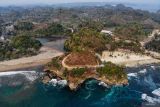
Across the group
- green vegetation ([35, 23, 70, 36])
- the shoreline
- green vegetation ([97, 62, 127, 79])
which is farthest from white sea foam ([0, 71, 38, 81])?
green vegetation ([35, 23, 70, 36])

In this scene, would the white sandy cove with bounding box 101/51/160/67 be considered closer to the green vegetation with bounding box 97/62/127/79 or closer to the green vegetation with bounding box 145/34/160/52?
the green vegetation with bounding box 145/34/160/52

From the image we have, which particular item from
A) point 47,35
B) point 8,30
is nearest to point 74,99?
point 47,35

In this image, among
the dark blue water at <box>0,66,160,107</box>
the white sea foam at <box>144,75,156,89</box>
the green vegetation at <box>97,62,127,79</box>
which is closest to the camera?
the dark blue water at <box>0,66,160,107</box>

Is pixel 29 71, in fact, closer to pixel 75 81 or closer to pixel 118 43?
pixel 75 81

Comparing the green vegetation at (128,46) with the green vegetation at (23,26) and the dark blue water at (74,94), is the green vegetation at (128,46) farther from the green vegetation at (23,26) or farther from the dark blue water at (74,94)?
the green vegetation at (23,26)

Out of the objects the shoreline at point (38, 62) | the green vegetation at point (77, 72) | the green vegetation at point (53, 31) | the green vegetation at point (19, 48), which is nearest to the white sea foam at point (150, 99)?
the green vegetation at point (77, 72)

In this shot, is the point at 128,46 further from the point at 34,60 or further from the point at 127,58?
the point at 34,60
